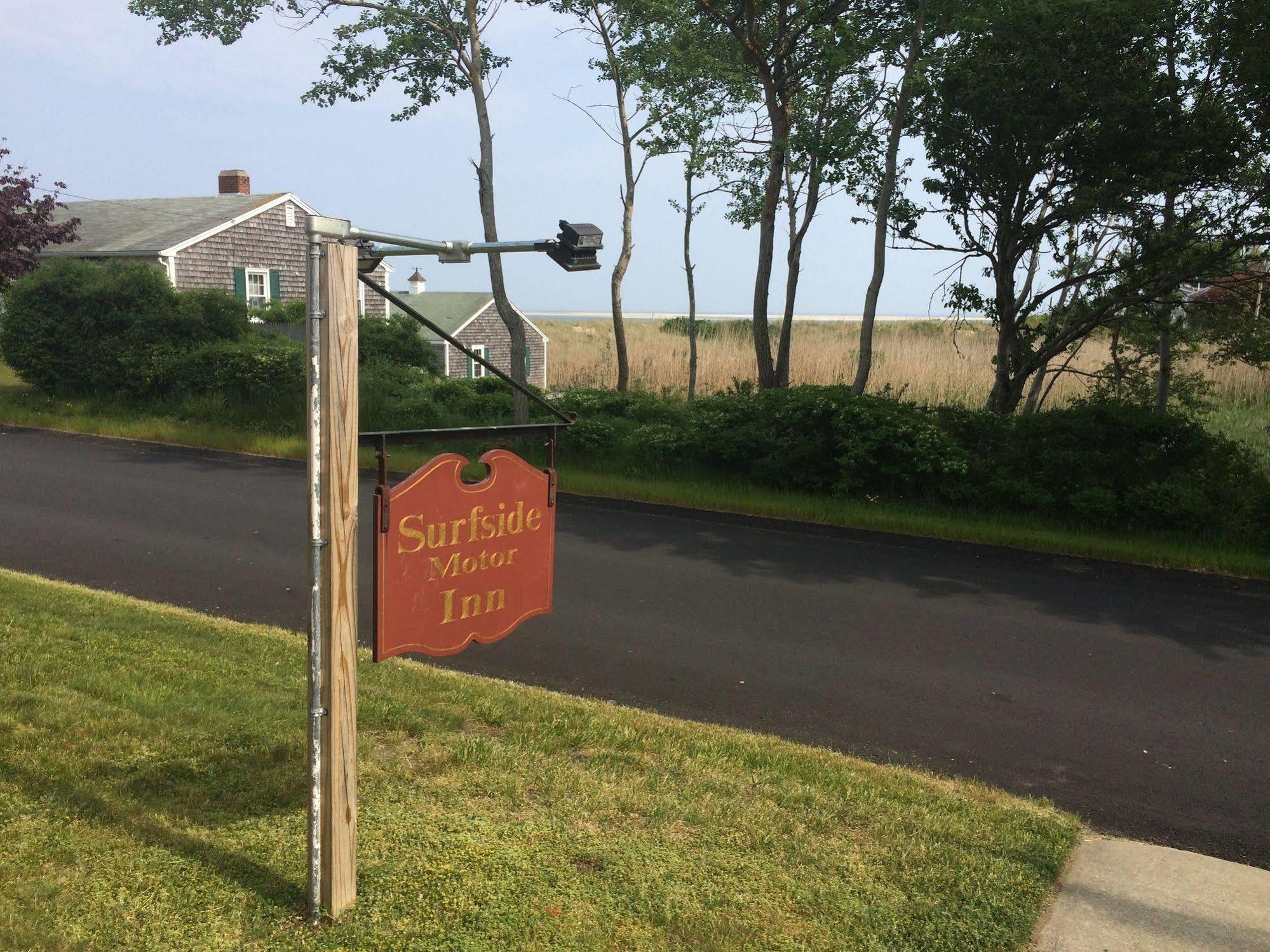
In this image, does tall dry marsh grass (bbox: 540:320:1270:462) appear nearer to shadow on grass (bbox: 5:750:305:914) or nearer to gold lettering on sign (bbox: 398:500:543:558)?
gold lettering on sign (bbox: 398:500:543:558)

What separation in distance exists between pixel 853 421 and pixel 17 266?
2319cm

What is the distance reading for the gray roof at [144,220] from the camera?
31.7 metres

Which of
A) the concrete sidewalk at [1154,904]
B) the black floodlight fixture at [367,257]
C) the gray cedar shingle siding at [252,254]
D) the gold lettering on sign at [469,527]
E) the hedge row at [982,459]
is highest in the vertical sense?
the gray cedar shingle siding at [252,254]

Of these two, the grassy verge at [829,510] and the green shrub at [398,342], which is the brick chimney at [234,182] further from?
the grassy verge at [829,510]

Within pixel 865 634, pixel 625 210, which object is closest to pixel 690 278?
pixel 625 210

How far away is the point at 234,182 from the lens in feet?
125

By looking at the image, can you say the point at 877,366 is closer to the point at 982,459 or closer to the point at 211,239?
the point at 982,459

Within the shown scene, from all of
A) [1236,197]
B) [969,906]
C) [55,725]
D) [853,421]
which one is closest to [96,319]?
[853,421]

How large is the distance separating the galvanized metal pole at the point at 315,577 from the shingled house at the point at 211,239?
1117 inches

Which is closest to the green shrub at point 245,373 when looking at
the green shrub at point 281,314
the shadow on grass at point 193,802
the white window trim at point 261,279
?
the green shrub at point 281,314

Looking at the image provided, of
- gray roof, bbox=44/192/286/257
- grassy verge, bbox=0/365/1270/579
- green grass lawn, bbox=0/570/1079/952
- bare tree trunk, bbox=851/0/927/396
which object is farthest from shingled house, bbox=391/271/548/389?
green grass lawn, bbox=0/570/1079/952

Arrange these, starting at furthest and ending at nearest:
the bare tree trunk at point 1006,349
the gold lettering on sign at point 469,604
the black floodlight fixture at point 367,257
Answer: the bare tree trunk at point 1006,349 → the gold lettering on sign at point 469,604 → the black floodlight fixture at point 367,257

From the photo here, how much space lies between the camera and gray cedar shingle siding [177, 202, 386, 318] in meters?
31.9

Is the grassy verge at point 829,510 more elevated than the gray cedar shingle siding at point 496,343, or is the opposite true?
the gray cedar shingle siding at point 496,343
